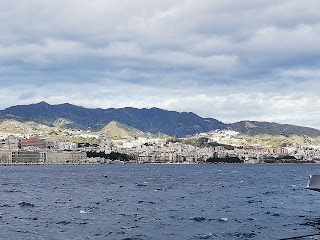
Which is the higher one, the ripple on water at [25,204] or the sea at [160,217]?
the ripple on water at [25,204]

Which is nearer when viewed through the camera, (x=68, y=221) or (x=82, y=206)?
(x=68, y=221)

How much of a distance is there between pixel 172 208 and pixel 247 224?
1668 centimetres

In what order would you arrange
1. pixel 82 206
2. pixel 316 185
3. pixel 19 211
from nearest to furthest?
pixel 316 185 → pixel 19 211 → pixel 82 206

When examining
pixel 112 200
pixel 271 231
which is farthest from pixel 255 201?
pixel 271 231

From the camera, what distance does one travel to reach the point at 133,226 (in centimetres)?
5231

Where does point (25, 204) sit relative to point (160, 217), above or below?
above

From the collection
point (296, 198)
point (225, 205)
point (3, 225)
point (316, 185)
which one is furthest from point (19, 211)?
point (296, 198)

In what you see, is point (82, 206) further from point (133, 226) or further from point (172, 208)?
point (133, 226)

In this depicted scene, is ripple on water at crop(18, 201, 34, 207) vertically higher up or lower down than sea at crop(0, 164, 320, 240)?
higher up

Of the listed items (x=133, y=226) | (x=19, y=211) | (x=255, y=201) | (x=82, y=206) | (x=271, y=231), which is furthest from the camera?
(x=255, y=201)

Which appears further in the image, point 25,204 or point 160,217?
point 25,204

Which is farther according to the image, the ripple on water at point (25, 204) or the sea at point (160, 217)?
the ripple on water at point (25, 204)

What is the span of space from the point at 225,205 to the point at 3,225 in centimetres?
3111

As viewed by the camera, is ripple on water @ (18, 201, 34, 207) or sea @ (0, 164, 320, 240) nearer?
sea @ (0, 164, 320, 240)
